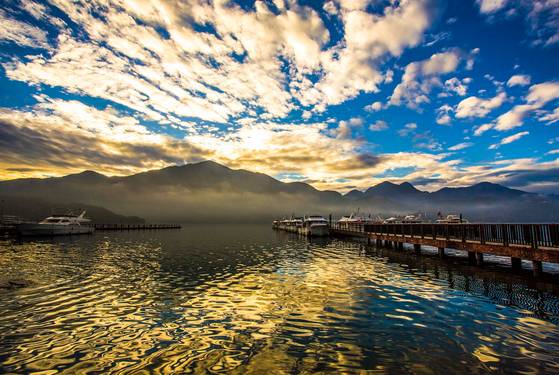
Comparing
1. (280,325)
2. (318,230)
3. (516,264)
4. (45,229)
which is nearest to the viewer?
(280,325)

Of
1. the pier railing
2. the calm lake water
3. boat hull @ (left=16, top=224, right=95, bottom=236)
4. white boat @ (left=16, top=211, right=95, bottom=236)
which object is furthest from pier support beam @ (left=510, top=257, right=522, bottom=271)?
boat hull @ (left=16, top=224, right=95, bottom=236)

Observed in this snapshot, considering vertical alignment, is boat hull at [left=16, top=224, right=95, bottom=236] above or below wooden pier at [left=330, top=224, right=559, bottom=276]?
below

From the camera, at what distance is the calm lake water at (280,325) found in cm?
762

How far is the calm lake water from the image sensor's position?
7621 millimetres

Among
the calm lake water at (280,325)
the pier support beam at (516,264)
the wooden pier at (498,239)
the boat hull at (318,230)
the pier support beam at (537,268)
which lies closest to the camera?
the calm lake water at (280,325)

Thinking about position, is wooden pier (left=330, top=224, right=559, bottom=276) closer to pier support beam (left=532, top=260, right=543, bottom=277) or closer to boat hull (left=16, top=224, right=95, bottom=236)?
pier support beam (left=532, top=260, right=543, bottom=277)

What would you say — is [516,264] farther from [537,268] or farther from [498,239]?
[537,268]

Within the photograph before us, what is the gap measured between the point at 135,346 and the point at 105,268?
1876 centimetres

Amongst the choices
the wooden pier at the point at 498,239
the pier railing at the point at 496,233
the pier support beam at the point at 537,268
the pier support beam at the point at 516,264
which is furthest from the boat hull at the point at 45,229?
the pier support beam at the point at 537,268

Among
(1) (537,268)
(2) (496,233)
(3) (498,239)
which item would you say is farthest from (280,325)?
(2) (496,233)

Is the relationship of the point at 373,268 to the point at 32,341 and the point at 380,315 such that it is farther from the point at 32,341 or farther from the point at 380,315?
the point at 32,341

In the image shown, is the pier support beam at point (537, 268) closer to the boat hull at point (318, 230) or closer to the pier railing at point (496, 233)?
the pier railing at point (496, 233)

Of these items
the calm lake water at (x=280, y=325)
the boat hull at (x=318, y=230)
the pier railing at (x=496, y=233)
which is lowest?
the calm lake water at (x=280, y=325)

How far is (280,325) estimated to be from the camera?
34.7 feet
